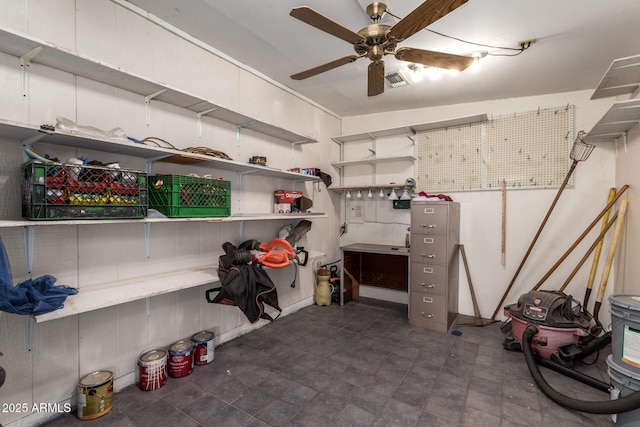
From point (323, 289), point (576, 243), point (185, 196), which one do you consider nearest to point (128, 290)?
point (185, 196)

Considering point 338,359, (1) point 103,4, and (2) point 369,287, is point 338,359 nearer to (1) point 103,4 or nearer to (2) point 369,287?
(2) point 369,287

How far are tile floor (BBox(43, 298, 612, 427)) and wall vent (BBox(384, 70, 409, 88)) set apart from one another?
106 inches

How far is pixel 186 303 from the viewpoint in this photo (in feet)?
8.07

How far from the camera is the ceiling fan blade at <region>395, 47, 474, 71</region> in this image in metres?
1.80

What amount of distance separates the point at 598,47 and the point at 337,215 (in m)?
3.21

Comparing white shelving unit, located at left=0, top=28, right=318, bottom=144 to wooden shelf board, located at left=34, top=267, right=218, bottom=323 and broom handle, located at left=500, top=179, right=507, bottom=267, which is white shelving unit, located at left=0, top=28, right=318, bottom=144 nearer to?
wooden shelf board, located at left=34, top=267, right=218, bottom=323

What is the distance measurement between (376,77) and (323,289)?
271cm

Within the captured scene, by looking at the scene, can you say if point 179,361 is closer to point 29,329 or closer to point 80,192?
point 29,329

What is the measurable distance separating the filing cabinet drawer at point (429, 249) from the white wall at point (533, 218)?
0.74m

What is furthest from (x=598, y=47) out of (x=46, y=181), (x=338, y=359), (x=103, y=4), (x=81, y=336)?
(x=81, y=336)

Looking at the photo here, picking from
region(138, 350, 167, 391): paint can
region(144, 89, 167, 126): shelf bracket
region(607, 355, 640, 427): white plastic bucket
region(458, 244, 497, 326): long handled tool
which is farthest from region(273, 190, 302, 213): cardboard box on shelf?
region(607, 355, 640, 427): white plastic bucket

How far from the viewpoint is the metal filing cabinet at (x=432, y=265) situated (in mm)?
3154

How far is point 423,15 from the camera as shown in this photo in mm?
1400

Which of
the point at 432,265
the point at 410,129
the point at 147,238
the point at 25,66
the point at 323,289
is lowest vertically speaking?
the point at 323,289
